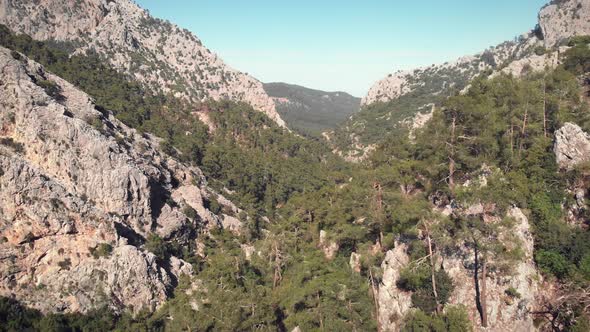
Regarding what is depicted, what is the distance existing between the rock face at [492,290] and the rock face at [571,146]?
9.14m

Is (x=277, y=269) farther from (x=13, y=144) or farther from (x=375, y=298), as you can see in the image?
(x=13, y=144)

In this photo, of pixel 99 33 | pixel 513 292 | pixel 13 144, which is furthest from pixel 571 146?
pixel 99 33

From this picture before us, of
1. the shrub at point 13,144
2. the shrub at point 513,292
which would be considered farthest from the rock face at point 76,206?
the shrub at point 513,292

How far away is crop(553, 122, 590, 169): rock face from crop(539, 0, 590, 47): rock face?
119381 millimetres

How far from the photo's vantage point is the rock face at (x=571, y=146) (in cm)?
3972

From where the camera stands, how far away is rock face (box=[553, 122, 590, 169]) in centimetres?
3972

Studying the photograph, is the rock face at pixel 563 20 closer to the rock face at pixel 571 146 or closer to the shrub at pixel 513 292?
the rock face at pixel 571 146

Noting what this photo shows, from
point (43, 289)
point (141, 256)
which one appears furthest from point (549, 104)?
point (43, 289)

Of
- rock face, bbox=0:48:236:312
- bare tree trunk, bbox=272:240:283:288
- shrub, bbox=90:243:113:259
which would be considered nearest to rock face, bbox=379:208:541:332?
bare tree trunk, bbox=272:240:283:288

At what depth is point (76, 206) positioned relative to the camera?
225 feet

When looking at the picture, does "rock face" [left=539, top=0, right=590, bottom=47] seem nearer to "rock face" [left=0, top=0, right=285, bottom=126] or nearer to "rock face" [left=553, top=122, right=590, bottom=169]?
"rock face" [left=553, top=122, right=590, bottom=169]

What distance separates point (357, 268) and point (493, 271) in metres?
15.9

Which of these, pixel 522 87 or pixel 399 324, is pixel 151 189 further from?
pixel 522 87

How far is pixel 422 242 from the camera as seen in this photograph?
37844mm
